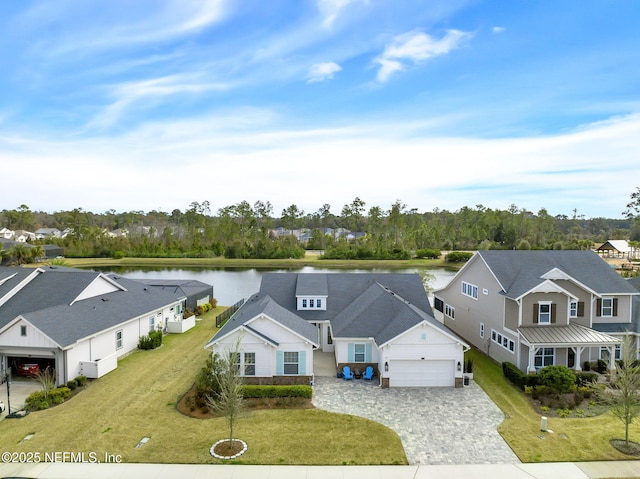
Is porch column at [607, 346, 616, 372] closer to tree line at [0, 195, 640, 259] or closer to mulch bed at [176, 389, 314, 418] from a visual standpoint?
mulch bed at [176, 389, 314, 418]

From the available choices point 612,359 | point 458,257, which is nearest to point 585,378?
point 612,359

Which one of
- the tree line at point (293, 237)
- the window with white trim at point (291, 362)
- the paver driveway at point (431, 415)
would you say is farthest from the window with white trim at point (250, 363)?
the tree line at point (293, 237)

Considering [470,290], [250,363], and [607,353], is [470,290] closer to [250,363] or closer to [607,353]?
[607,353]

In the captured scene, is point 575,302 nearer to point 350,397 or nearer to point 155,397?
point 350,397

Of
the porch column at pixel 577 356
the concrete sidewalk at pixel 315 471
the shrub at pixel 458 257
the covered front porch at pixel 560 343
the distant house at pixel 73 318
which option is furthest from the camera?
the shrub at pixel 458 257

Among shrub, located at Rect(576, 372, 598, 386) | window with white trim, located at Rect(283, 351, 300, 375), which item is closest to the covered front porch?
shrub, located at Rect(576, 372, 598, 386)

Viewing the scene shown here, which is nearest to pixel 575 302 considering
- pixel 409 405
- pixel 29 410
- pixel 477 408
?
pixel 477 408

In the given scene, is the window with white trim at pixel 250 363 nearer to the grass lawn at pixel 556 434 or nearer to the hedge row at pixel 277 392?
the hedge row at pixel 277 392
